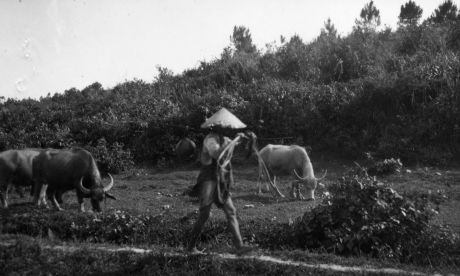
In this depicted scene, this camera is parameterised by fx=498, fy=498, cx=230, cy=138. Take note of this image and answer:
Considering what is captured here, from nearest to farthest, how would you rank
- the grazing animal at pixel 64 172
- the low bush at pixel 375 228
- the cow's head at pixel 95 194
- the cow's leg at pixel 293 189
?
the low bush at pixel 375 228 < the cow's head at pixel 95 194 < the grazing animal at pixel 64 172 < the cow's leg at pixel 293 189

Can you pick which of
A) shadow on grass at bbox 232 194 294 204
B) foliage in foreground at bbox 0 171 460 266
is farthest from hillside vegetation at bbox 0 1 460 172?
foliage in foreground at bbox 0 171 460 266

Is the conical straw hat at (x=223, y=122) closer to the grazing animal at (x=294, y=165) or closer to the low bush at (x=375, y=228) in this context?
the low bush at (x=375, y=228)

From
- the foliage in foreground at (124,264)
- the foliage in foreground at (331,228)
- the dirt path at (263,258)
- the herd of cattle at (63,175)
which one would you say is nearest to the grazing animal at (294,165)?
the foliage in foreground at (331,228)

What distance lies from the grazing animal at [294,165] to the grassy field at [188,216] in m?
0.56

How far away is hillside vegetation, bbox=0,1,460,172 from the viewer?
65.0 feet

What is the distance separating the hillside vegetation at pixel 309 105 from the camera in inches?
780

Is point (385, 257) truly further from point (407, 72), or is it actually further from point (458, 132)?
point (407, 72)

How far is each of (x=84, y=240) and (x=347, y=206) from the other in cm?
541

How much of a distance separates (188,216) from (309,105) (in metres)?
12.0

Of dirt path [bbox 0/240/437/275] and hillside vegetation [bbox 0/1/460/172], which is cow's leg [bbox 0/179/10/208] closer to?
dirt path [bbox 0/240/437/275]

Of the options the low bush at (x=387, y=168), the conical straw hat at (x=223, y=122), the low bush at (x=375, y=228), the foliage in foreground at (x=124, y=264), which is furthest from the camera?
the low bush at (x=387, y=168)

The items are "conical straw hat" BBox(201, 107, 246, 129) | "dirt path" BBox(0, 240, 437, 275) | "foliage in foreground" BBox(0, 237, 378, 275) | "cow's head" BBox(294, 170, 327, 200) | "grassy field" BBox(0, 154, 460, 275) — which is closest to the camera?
"dirt path" BBox(0, 240, 437, 275)

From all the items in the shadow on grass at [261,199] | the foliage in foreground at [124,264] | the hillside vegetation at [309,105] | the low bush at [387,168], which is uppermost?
the hillside vegetation at [309,105]

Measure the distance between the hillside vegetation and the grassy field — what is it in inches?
70.6
